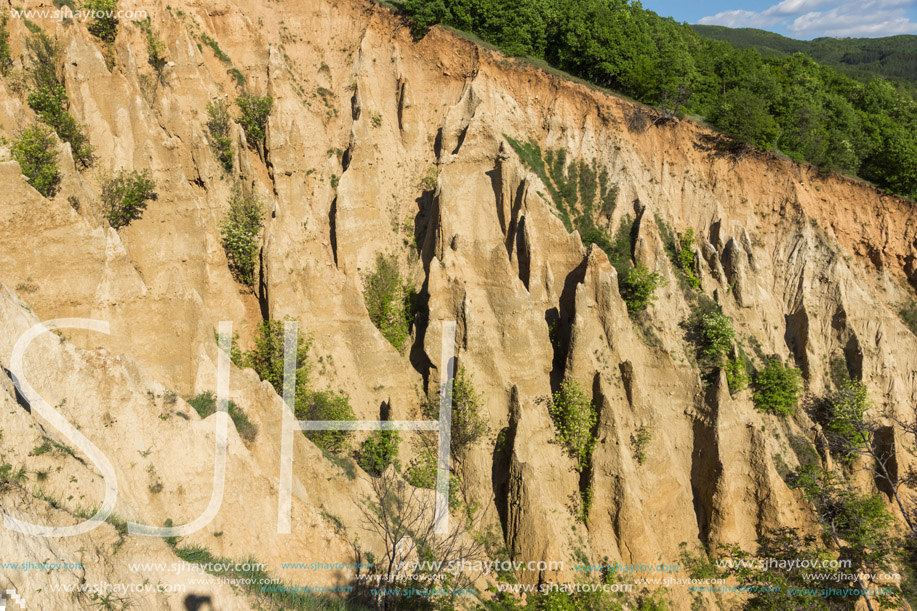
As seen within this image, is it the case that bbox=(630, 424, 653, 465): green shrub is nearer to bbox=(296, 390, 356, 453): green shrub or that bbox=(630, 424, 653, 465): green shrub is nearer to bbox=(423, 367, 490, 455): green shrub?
bbox=(423, 367, 490, 455): green shrub

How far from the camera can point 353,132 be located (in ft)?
90.7

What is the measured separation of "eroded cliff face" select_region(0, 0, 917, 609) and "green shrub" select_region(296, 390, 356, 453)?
0.85 meters

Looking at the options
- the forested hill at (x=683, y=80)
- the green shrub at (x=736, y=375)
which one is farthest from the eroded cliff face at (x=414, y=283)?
the forested hill at (x=683, y=80)

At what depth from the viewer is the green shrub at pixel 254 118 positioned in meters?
26.4

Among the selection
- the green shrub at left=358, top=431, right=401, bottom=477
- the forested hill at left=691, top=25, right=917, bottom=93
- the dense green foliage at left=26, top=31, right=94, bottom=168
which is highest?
the forested hill at left=691, top=25, right=917, bottom=93

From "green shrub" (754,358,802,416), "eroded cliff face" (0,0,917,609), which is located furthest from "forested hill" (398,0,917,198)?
"green shrub" (754,358,802,416)

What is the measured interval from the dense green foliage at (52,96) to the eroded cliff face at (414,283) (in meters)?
0.56

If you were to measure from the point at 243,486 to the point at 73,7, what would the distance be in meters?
25.8

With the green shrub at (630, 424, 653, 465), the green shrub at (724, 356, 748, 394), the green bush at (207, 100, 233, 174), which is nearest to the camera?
the green shrub at (630, 424, 653, 465)

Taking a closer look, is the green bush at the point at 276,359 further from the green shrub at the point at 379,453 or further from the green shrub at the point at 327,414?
the green shrub at the point at 379,453

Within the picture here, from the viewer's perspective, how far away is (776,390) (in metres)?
24.3

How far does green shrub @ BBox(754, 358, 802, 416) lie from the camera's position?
24266mm

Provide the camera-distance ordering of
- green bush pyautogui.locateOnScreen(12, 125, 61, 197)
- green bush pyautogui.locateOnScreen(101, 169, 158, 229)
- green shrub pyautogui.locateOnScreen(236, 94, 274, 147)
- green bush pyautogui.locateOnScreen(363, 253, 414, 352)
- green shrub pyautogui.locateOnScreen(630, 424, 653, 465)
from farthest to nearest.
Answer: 1. green shrub pyautogui.locateOnScreen(236, 94, 274, 147)
2. green bush pyautogui.locateOnScreen(363, 253, 414, 352)
3. green shrub pyautogui.locateOnScreen(630, 424, 653, 465)
4. green bush pyautogui.locateOnScreen(101, 169, 158, 229)
5. green bush pyautogui.locateOnScreen(12, 125, 61, 197)

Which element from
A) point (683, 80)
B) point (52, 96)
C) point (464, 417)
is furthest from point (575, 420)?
point (52, 96)
